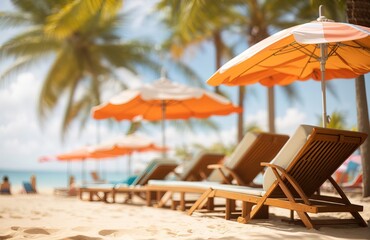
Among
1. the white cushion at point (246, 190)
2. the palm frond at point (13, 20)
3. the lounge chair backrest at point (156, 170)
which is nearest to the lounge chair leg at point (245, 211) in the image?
the white cushion at point (246, 190)

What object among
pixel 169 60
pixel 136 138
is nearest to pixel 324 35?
pixel 136 138

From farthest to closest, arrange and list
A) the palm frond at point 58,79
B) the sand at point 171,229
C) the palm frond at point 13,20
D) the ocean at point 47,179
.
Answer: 1. the ocean at point 47,179
2. the palm frond at point 58,79
3. the palm frond at point 13,20
4. the sand at point 171,229

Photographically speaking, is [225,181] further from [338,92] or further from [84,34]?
[84,34]

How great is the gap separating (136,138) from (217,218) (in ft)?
24.3

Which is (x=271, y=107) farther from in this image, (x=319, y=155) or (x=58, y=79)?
(x=319, y=155)

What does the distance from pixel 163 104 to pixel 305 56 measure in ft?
14.5

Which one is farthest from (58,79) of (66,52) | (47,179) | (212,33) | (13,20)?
(47,179)

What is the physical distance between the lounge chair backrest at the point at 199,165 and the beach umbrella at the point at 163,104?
111cm

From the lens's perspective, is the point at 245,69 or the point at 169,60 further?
the point at 169,60

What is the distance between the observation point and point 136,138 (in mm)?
13070

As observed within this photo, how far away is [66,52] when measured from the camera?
18797 millimetres

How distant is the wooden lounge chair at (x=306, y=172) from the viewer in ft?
15.0

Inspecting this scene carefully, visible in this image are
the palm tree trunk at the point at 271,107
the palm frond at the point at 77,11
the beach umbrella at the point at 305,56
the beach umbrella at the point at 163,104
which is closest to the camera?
the beach umbrella at the point at 305,56

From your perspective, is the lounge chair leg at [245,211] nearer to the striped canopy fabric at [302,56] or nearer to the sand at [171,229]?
the sand at [171,229]
